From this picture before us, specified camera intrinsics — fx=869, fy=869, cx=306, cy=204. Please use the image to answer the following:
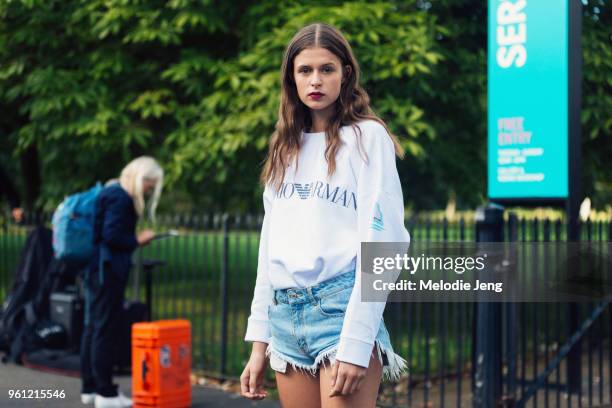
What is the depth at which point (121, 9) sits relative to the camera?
940 cm

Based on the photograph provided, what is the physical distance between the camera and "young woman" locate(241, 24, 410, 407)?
8.31 ft

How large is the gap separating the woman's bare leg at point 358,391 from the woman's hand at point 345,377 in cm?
5

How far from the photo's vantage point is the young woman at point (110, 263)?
21.2ft

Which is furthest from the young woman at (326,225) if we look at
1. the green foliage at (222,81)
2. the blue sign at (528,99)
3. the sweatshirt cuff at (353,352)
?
the green foliage at (222,81)

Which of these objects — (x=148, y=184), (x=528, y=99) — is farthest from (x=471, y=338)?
(x=148, y=184)

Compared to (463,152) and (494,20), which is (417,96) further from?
(494,20)

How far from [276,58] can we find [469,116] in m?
2.94

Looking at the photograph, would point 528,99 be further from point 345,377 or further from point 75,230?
point 345,377

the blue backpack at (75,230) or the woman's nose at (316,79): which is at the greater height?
the woman's nose at (316,79)

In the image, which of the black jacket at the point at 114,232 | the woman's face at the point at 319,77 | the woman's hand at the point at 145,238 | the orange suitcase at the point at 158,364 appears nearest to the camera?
the woman's face at the point at 319,77

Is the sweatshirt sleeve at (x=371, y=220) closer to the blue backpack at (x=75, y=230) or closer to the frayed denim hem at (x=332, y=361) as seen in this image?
the frayed denim hem at (x=332, y=361)

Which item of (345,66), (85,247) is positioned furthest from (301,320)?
(85,247)

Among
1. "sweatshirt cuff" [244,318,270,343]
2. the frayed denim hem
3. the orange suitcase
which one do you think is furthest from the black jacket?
the frayed denim hem

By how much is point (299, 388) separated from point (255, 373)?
0.71 ft
